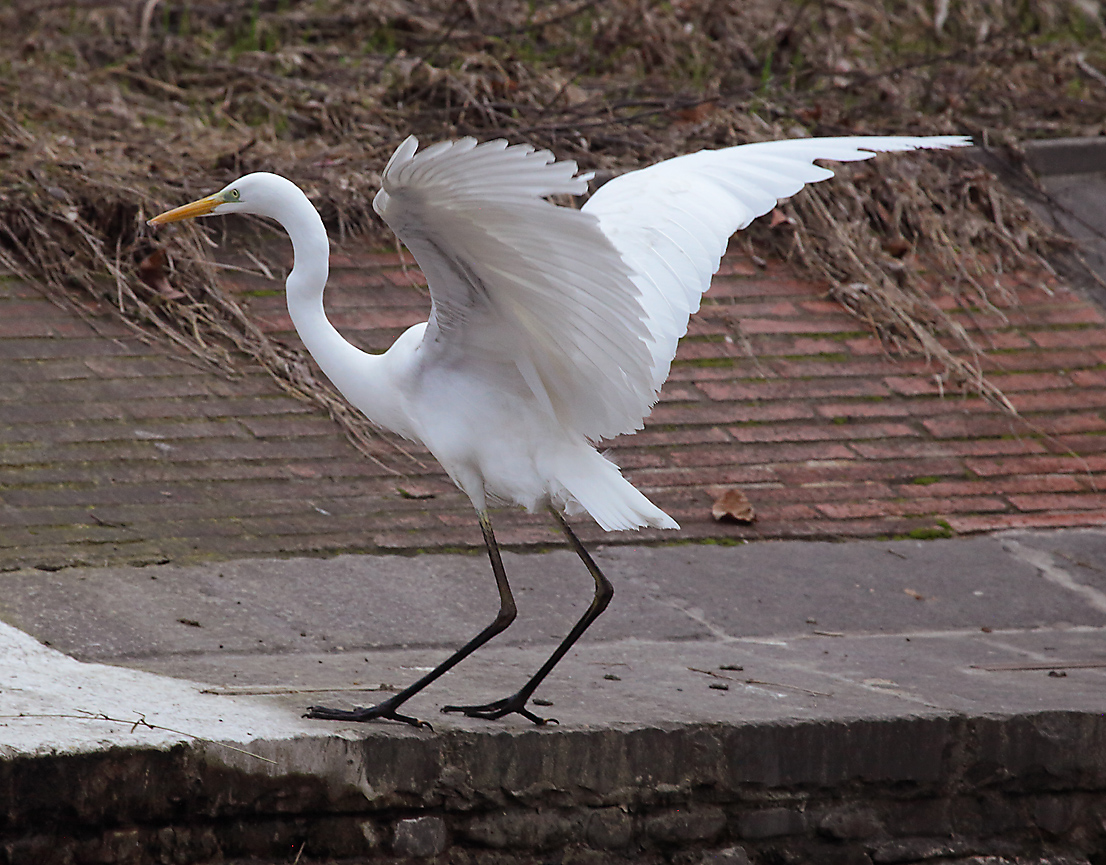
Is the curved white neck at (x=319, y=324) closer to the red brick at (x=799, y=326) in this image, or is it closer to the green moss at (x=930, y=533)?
the green moss at (x=930, y=533)

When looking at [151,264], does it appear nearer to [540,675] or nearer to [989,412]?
[540,675]

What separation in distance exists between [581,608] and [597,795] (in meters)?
1.06

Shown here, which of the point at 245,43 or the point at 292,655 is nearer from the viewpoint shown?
the point at 292,655

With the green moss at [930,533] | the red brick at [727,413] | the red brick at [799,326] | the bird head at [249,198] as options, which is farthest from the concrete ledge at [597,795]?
the red brick at [799,326]

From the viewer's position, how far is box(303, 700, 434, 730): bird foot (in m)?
2.92

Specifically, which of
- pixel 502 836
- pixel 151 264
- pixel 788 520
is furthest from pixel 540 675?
pixel 151 264

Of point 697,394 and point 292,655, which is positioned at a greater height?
point 697,394

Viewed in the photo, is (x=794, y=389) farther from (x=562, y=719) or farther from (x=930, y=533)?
(x=562, y=719)

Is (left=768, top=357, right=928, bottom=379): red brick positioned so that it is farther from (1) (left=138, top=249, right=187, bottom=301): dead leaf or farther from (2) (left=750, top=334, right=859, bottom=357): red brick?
(1) (left=138, top=249, right=187, bottom=301): dead leaf

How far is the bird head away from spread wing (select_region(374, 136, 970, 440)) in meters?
0.47

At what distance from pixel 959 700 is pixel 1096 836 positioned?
0.48 metres

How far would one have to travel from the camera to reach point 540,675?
3109 millimetres

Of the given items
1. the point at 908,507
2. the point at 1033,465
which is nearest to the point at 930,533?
the point at 908,507

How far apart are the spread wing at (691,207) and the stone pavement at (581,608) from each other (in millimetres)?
938
